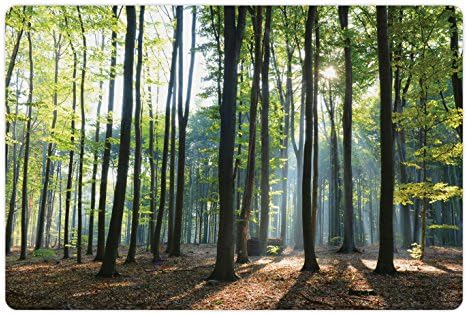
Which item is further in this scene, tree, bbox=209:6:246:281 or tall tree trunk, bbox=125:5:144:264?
tall tree trunk, bbox=125:5:144:264

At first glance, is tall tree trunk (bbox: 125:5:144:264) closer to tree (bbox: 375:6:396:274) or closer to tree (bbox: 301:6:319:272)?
tree (bbox: 301:6:319:272)

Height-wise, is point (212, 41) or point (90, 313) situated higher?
point (212, 41)

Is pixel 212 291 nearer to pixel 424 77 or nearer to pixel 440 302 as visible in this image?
pixel 440 302

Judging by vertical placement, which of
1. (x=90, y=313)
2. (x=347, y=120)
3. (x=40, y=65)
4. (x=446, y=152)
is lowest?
(x=90, y=313)

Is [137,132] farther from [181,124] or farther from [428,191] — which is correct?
[428,191]

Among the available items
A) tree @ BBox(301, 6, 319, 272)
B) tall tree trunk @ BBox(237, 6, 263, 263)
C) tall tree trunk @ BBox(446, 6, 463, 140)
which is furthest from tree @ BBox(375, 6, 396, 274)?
tall tree trunk @ BBox(237, 6, 263, 263)

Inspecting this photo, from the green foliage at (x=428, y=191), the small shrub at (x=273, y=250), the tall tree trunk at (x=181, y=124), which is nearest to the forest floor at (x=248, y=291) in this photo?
the green foliage at (x=428, y=191)

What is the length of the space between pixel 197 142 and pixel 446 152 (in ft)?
74.8

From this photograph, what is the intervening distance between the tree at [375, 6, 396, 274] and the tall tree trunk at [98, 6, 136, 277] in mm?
5508

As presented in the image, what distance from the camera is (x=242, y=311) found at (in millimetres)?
5430

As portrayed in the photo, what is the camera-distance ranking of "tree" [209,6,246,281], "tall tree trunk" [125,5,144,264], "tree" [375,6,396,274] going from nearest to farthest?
"tree" [209,6,246,281] → "tree" [375,6,396,274] → "tall tree trunk" [125,5,144,264]

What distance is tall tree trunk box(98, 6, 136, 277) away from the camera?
28.3 ft

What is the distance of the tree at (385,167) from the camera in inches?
316

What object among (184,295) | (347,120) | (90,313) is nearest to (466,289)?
(184,295)
